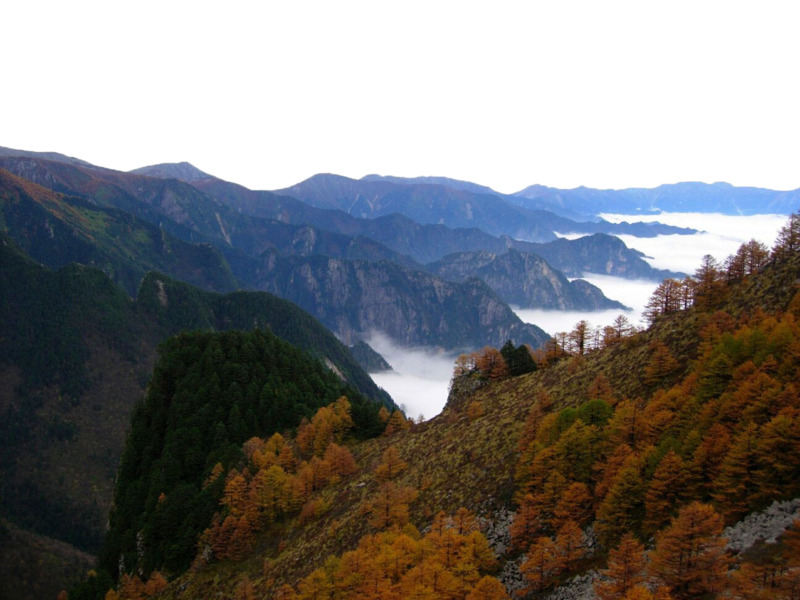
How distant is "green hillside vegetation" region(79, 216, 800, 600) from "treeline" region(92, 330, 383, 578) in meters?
10.9

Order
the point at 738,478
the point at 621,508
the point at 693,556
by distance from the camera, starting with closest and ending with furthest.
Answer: the point at 693,556, the point at 738,478, the point at 621,508

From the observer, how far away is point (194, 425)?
375 ft

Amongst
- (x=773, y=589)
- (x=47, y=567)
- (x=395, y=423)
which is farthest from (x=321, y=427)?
(x=47, y=567)

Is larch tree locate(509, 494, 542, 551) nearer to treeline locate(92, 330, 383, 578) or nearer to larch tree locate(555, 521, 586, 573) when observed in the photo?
larch tree locate(555, 521, 586, 573)

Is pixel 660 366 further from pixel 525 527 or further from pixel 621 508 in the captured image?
pixel 525 527

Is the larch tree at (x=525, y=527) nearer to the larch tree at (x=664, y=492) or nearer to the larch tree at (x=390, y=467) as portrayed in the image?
the larch tree at (x=664, y=492)

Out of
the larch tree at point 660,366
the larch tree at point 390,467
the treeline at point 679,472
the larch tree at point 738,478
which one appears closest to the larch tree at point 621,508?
the treeline at point 679,472

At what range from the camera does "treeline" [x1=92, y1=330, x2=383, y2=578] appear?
87938mm

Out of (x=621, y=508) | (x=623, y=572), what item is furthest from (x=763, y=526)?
(x=621, y=508)

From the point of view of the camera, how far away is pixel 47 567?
496 ft

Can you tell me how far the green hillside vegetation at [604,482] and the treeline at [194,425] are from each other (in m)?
10.9

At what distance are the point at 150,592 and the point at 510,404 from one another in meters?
65.1

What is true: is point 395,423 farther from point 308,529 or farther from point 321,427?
point 308,529

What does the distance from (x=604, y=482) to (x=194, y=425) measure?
10001 cm
